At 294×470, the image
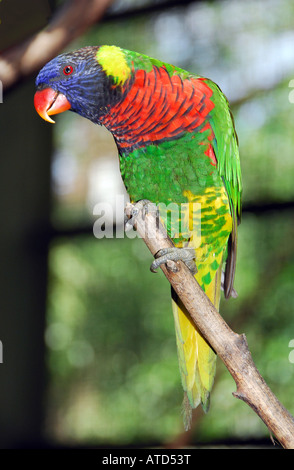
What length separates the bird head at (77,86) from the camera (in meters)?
1.09

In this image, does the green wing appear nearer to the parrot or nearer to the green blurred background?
the parrot

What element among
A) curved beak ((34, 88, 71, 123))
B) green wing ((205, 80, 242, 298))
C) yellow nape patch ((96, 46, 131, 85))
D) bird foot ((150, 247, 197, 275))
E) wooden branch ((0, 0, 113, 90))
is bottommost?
bird foot ((150, 247, 197, 275))

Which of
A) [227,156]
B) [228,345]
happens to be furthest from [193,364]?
[227,156]

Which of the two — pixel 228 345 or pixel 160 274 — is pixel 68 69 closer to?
pixel 228 345

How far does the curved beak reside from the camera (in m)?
1.13

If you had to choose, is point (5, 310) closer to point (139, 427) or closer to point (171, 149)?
point (139, 427)

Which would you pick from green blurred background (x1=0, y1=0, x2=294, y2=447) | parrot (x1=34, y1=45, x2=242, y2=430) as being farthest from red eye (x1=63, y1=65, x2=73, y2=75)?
green blurred background (x1=0, y1=0, x2=294, y2=447)

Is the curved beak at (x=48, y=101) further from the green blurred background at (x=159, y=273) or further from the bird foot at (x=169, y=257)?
the green blurred background at (x=159, y=273)

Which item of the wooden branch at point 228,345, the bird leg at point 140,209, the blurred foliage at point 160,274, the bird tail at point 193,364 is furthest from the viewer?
the blurred foliage at point 160,274

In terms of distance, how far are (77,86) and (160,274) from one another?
953 mm

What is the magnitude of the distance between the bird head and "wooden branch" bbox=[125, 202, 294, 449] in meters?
0.34

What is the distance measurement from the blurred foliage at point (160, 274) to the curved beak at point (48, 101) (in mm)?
777

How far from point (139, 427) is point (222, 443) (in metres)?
0.34

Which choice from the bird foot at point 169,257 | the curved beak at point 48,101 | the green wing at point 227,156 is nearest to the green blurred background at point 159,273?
the green wing at point 227,156
